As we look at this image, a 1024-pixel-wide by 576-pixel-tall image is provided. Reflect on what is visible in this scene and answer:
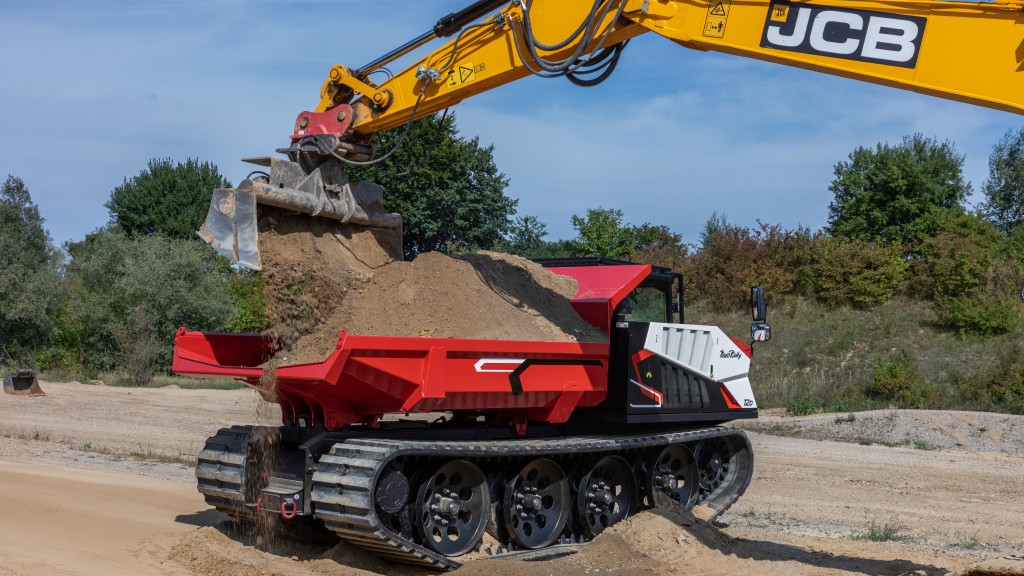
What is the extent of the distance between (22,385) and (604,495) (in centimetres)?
2063

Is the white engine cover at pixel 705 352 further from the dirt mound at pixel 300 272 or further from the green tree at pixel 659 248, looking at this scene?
the green tree at pixel 659 248

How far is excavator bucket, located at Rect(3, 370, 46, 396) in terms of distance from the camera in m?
24.2

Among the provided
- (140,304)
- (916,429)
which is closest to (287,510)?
(916,429)

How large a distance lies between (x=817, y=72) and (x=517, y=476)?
3.99 meters

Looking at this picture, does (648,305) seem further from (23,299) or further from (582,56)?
(23,299)

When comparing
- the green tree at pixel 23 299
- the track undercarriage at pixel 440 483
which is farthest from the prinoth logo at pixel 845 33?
the green tree at pixel 23 299

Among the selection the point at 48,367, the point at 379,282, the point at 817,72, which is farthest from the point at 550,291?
the point at 48,367

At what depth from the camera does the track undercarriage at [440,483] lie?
6898mm

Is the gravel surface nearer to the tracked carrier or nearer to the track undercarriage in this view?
the tracked carrier

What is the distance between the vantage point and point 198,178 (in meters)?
48.2

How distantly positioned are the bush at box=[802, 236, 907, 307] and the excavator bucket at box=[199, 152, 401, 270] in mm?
20563

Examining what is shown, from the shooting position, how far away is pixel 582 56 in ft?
25.1

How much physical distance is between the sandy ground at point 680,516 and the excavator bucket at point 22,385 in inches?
271

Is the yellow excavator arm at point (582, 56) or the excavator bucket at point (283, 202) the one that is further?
the excavator bucket at point (283, 202)
